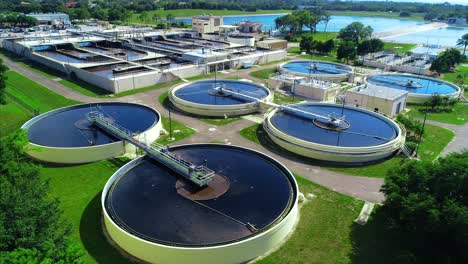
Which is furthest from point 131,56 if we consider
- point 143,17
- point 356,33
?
point 143,17

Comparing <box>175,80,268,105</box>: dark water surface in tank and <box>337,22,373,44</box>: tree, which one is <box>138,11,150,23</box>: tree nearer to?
<box>337,22,373,44</box>: tree

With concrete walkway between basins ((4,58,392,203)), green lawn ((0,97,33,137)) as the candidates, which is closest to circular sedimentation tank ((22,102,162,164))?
green lawn ((0,97,33,137))

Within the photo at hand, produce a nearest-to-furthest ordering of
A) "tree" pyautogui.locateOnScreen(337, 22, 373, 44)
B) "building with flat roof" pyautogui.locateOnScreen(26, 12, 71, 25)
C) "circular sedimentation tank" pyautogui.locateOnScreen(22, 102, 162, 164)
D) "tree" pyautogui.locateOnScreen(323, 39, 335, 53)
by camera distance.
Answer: "circular sedimentation tank" pyautogui.locateOnScreen(22, 102, 162, 164) → "tree" pyautogui.locateOnScreen(323, 39, 335, 53) → "tree" pyautogui.locateOnScreen(337, 22, 373, 44) → "building with flat roof" pyautogui.locateOnScreen(26, 12, 71, 25)

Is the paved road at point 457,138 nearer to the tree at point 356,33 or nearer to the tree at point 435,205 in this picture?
the tree at point 435,205

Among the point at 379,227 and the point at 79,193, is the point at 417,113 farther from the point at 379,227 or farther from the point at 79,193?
the point at 79,193

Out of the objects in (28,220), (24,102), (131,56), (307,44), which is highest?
(307,44)

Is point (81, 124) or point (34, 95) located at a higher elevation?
point (81, 124)

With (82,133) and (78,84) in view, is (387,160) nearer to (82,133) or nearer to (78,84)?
(82,133)
